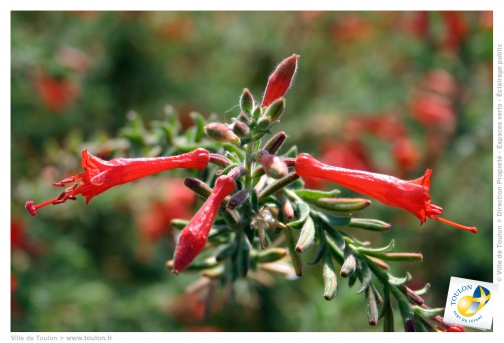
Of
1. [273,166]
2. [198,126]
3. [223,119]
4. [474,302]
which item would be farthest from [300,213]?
[223,119]

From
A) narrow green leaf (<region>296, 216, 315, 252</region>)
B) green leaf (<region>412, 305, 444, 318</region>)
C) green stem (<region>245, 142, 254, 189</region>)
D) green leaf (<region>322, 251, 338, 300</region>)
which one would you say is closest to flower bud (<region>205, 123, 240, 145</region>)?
green stem (<region>245, 142, 254, 189</region>)

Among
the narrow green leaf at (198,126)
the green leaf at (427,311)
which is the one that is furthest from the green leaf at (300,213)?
the narrow green leaf at (198,126)

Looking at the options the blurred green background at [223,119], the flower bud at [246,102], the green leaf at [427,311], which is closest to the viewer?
the green leaf at [427,311]

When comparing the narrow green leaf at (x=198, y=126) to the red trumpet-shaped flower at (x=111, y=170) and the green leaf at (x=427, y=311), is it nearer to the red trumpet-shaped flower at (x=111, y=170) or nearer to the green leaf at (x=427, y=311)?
the red trumpet-shaped flower at (x=111, y=170)

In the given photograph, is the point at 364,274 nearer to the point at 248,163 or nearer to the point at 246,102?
the point at 248,163
